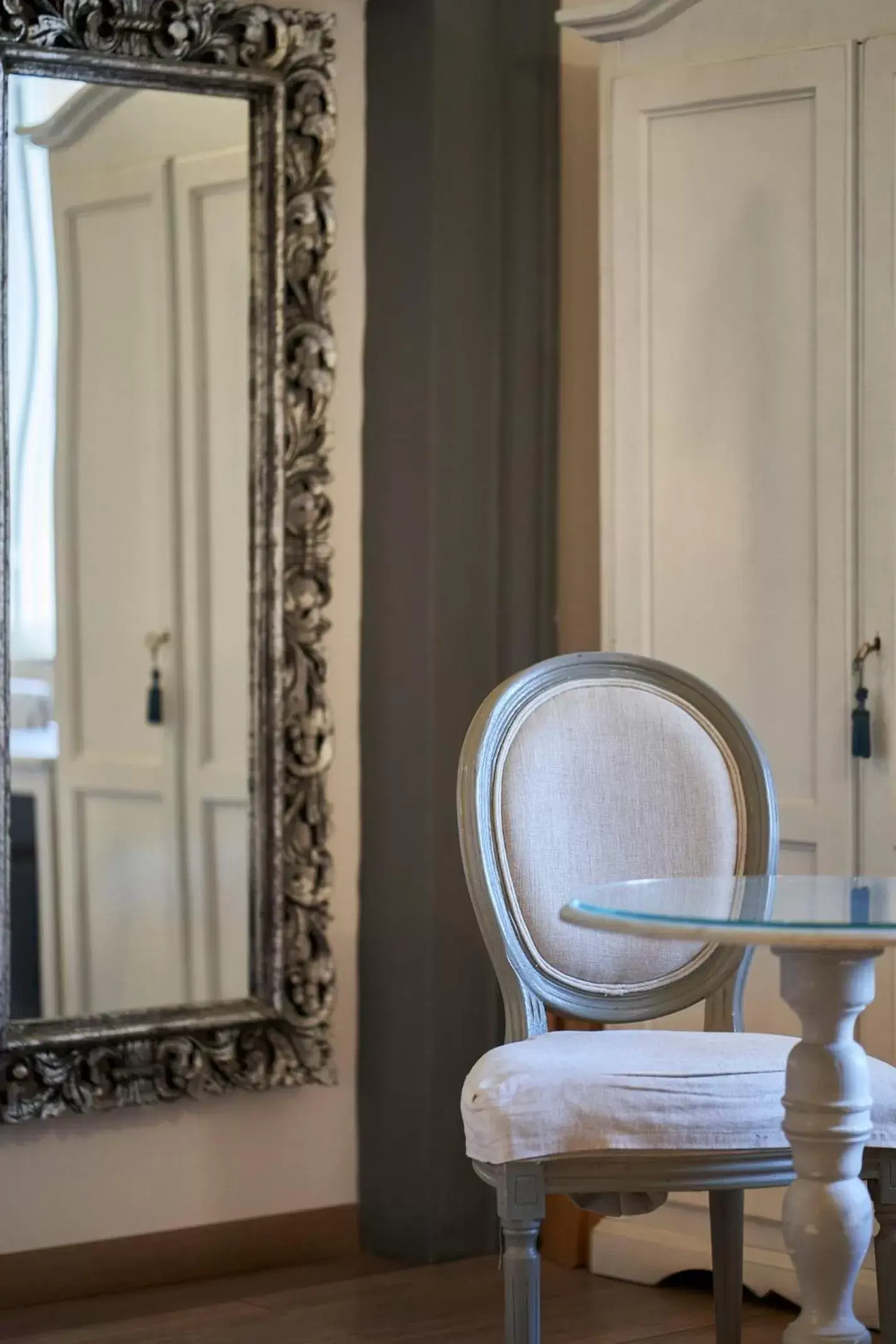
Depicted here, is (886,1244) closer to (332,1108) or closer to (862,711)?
(862,711)

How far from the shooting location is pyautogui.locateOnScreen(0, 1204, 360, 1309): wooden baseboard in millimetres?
2887

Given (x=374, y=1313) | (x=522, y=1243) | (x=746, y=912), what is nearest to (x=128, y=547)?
(x=374, y=1313)

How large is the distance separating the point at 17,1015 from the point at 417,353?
4.35 feet

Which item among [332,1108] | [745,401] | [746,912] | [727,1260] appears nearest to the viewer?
[746,912]

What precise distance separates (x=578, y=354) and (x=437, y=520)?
1.55 feet

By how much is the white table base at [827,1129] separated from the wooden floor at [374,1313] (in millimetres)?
855

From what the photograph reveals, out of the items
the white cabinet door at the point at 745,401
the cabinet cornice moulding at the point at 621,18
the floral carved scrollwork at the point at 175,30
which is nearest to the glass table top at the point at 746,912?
the white cabinet door at the point at 745,401

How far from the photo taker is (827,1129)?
1854 millimetres

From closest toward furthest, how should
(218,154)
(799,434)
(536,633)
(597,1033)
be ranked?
(597,1033), (799,434), (218,154), (536,633)

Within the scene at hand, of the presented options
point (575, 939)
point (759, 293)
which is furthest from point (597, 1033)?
point (759, 293)

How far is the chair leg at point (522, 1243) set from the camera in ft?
6.35

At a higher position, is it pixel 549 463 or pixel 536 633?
pixel 549 463

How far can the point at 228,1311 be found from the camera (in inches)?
112

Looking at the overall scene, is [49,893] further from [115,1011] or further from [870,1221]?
[870,1221]
